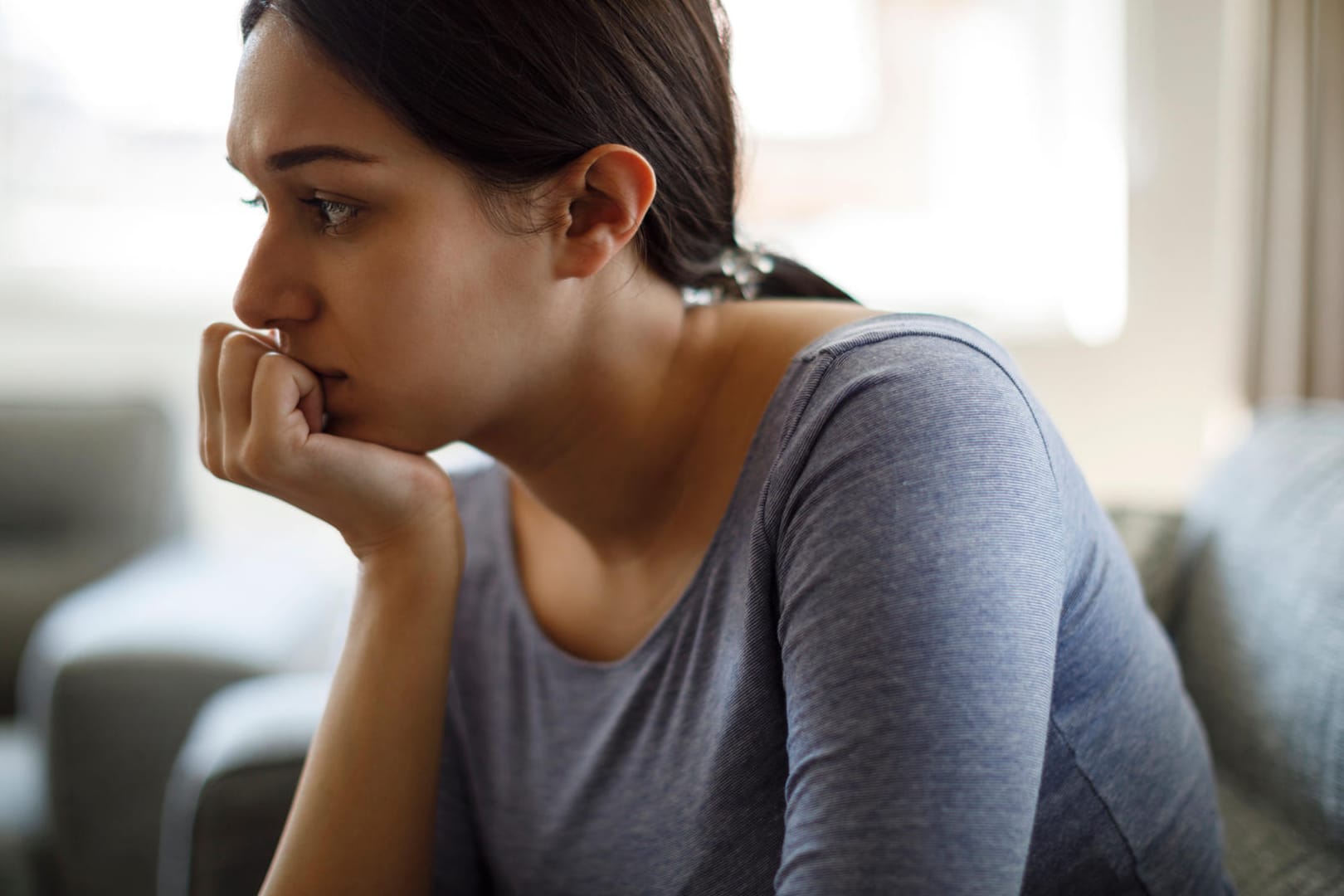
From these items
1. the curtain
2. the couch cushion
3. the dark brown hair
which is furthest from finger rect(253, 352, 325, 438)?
the curtain

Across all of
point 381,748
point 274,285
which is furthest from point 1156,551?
point 274,285

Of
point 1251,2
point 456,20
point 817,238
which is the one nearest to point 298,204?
point 456,20

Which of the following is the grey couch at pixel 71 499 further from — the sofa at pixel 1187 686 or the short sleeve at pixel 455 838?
the short sleeve at pixel 455 838

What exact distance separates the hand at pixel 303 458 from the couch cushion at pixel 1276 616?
74 cm

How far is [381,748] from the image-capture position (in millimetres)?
899

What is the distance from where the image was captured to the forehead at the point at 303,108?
734 mm

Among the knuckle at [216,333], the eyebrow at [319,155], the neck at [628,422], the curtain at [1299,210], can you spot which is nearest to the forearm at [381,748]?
the neck at [628,422]

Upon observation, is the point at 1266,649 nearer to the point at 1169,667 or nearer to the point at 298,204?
the point at 1169,667

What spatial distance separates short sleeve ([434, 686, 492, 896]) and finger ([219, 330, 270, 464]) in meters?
0.36

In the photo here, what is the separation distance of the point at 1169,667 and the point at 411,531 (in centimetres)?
64

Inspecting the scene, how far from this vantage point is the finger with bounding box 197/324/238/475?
3.02ft

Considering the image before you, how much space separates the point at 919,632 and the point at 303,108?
541 millimetres

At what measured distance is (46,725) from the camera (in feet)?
4.36

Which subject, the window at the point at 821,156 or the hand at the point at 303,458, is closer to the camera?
the hand at the point at 303,458
